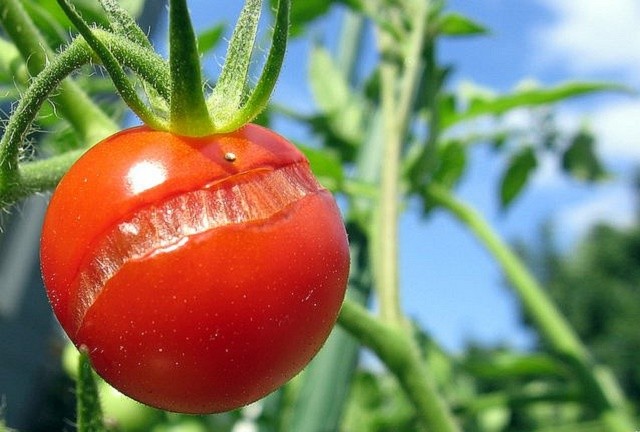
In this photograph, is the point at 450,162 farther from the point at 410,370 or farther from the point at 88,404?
the point at 88,404

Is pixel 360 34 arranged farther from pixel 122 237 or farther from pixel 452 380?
pixel 122 237

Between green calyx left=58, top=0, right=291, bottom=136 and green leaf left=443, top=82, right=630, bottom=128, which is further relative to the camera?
green leaf left=443, top=82, right=630, bottom=128

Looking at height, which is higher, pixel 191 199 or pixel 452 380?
pixel 191 199

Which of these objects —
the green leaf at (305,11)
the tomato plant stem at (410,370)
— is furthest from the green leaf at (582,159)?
the tomato plant stem at (410,370)

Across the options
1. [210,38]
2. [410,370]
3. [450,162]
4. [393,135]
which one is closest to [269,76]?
[410,370]

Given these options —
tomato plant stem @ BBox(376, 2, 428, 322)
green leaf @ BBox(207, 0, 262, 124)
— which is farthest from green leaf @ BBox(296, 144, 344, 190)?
green leaf @ BBox(207, 0, 262, 124)

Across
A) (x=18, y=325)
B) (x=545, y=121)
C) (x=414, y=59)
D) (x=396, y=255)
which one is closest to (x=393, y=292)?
(x=396, y=255)

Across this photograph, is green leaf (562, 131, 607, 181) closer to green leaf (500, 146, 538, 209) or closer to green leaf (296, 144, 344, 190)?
green leaf (500, 146, 538, 209)
